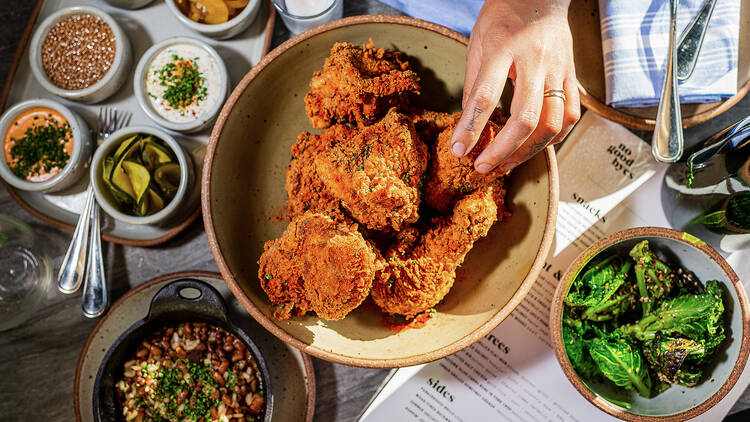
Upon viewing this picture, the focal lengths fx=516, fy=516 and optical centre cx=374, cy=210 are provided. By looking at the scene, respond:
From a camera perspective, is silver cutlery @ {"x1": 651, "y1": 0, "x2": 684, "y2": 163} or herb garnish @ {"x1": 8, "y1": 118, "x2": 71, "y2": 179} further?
herb garnish @ {"x1": 8, "y1": 118, "x2": 71, "y2": 179}

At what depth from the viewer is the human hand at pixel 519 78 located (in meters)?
1.16

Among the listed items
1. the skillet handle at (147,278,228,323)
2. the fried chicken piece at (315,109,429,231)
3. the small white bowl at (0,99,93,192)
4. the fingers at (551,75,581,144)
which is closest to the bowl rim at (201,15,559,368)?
the fingers at (551,75,581,144)

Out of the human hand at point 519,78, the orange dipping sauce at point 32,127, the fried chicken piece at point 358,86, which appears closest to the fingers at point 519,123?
the human hand at point 519,78

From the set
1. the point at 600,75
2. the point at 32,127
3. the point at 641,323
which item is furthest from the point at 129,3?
the point at 641,323

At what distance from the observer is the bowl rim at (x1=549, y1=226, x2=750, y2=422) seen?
1.42m

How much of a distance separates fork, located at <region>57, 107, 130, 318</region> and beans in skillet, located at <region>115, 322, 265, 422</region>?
0.68 feet

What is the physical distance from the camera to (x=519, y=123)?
3.78 ft

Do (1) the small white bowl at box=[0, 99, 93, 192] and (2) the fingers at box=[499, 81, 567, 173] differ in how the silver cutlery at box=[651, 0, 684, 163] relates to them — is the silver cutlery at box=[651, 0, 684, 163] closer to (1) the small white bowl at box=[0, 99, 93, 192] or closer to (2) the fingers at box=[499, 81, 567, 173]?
(2) the fingers at box=[499, 81, 567, 173]

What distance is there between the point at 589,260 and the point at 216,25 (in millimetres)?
1342

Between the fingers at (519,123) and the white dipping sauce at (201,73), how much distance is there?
0.93 m

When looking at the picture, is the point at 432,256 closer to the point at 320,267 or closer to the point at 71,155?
the point at 320,267

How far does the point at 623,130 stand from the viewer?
165cm

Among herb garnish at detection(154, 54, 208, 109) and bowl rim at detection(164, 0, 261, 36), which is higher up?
bowl rim at detection(164, 0, 261, 36)

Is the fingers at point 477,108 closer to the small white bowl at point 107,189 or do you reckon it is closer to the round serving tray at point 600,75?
the round serving tray at point 600,75
